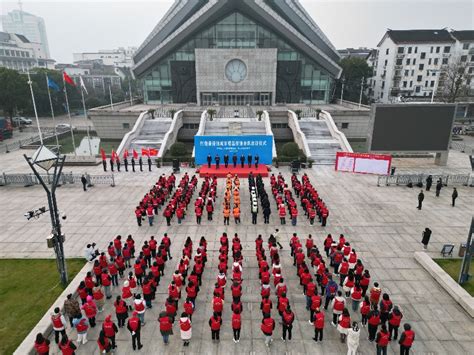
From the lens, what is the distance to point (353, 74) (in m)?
69.6

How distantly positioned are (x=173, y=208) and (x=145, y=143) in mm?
19263

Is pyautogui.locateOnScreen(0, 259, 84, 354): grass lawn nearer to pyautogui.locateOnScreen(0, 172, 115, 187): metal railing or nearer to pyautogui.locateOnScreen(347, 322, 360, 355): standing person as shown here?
pyautogui.locateOnScreen(347, 322, 360, 355): standing person

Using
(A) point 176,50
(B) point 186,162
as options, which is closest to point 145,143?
(B) point 186,162

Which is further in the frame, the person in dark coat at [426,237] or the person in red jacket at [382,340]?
the person in dark coat at [426,237]

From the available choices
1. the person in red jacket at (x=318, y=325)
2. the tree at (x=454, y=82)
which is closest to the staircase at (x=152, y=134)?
the person in red jacket at (x=318, y=325)

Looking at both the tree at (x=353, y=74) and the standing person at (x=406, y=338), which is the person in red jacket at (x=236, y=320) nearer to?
the standing person at (x=406, y=338)

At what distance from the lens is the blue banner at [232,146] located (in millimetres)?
29812

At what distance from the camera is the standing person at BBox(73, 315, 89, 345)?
32.9 ft

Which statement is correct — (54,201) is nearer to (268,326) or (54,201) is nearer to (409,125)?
(268,326)

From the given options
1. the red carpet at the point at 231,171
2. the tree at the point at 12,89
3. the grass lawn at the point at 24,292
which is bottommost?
the grass lawn at the point at 24,292

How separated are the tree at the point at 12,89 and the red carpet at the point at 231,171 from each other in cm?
3779

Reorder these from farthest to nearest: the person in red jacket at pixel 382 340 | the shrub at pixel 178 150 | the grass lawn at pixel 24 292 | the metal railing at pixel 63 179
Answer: the shrub at pixel 178 150
the metal railing at pixel 63 179
the grass lawn at pixel 24 292
the person in red jacket at pixel 382 340

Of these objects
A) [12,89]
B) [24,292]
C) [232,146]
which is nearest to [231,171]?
[232,146]

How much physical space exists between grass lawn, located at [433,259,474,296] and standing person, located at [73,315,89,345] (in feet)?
47.4
